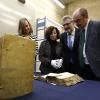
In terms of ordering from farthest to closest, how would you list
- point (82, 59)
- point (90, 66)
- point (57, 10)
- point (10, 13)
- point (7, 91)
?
point (57, 10), point (10, 13), point (82, 59), point (90, 66), point (7, 91)

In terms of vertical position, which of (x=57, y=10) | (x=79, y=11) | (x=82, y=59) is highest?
(x=57, y=10)

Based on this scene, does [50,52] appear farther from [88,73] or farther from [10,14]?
[10,14]

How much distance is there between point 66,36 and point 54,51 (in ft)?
0.77

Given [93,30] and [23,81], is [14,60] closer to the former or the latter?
[23,81]

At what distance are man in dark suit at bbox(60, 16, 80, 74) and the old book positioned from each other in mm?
1122

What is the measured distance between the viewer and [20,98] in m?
0.92

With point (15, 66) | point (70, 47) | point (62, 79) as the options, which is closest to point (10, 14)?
point (70, 47)

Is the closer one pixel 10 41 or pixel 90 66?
pixel 10 41

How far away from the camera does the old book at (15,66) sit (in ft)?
2.91

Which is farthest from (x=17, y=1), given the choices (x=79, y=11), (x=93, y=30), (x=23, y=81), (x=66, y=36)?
(x=23, y=81)

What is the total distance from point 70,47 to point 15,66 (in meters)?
1.39

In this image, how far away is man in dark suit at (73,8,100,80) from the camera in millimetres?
1756

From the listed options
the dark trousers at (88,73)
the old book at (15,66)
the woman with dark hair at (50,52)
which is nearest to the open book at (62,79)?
the old book at (15,66)

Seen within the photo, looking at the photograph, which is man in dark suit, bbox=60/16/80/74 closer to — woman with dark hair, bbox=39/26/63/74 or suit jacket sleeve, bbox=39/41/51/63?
woman with dark hair, bbox=39/26/63/74
